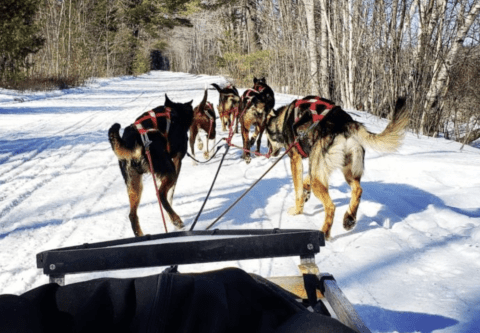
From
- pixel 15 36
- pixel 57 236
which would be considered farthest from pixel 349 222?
pixel 15 36

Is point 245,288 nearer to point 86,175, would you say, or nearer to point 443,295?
point 443,295

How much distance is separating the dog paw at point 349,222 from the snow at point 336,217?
0.10 metres

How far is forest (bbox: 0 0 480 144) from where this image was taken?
1012 cm

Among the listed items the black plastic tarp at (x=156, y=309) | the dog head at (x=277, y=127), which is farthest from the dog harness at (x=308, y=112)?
the black plastic tarp at (x=156, y=309)

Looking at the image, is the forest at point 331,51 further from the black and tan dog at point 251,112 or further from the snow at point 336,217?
the black and tan dog at point 251,112

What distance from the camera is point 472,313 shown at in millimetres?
2584

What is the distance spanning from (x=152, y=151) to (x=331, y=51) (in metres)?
12.6

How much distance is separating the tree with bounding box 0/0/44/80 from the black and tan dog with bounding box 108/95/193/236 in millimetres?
17920

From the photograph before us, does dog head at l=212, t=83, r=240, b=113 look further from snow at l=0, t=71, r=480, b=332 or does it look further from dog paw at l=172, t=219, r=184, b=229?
dog paw at l=172, t=219, r=184, b=229

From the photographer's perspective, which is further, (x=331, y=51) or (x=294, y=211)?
(x=331, y=51)

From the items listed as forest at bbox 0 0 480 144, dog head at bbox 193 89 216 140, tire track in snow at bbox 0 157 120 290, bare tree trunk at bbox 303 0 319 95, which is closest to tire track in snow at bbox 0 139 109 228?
tire track in snow at bbox 0 157 120 290

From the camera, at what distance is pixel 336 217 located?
4.76 m

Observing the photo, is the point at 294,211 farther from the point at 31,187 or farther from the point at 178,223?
the point at 31,187

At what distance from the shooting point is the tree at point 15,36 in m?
18.8
